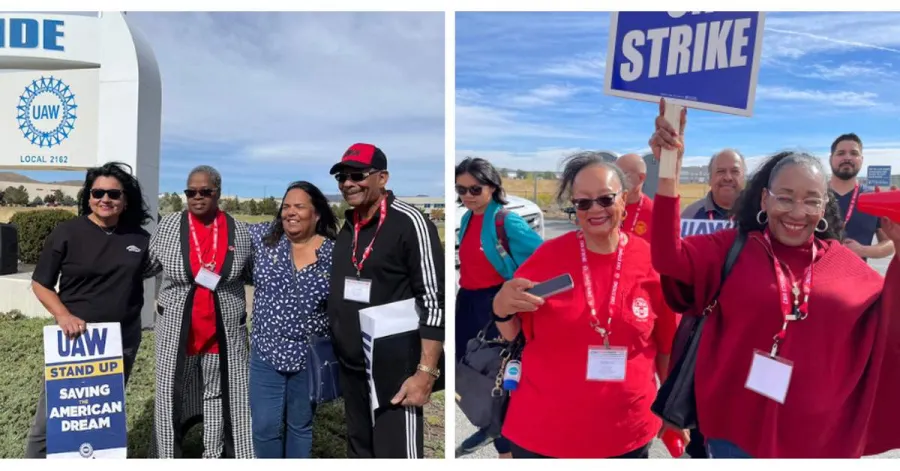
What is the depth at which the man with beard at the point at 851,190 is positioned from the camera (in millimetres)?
3156

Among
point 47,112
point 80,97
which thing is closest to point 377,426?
point 80,97

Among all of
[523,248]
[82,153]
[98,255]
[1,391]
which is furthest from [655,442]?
[82,153]

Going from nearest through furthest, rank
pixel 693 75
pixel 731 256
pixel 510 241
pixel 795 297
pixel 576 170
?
pixel 795 297, pixel 731 256, pixel 576 170, pixel 693 75, pixel 510 241

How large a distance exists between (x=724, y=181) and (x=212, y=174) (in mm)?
2848

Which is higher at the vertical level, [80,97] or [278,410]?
[80,97]

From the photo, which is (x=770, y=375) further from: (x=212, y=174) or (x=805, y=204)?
(x=212, y=174)

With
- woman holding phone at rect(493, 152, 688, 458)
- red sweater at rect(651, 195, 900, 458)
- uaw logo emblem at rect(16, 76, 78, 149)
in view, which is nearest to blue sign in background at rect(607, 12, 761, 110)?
woman holding phone at rect(493, 152, 688, 458)

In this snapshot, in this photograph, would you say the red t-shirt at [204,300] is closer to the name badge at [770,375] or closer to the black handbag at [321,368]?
the black handbag at [321,368]

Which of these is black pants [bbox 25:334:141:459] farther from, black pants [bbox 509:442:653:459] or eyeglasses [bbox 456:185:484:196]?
black pants [bbox 509:442:653:459]

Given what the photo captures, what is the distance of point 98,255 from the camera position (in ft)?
9.87

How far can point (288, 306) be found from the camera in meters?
2.88

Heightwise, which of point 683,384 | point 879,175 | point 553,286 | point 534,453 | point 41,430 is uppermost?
point 879,175

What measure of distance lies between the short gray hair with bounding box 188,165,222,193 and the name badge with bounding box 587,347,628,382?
2.15 metres

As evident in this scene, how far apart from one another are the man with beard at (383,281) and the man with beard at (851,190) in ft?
7.60
